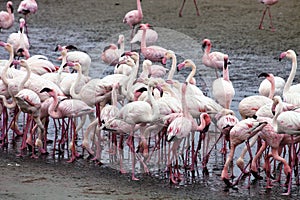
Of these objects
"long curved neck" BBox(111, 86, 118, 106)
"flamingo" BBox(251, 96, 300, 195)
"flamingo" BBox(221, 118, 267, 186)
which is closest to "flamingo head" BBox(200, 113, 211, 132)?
"flamingo" BBox(221, 118, 267, 186)

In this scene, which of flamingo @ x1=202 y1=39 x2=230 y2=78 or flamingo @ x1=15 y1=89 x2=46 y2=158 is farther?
flamingo @ x1=202 y1=39 x2=230 y2=78

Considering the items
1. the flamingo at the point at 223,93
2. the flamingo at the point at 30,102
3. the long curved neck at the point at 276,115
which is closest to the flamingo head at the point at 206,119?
the long curved neck at the point at 276,115

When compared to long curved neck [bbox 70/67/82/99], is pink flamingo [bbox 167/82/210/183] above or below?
below

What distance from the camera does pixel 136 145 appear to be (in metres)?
8.58

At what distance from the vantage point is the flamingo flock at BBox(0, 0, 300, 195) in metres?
7.29

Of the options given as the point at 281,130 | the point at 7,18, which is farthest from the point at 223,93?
the point at 7,18

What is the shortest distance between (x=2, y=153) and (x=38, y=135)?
0.47 metres

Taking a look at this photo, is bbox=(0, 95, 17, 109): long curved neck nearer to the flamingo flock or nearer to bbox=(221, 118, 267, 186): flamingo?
the flamingo flock

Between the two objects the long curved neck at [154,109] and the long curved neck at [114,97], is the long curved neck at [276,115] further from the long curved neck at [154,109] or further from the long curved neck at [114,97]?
the long curved neck at [114,97]

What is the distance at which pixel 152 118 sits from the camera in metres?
7.68

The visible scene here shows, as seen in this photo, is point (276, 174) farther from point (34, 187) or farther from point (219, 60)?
point (219, 60)

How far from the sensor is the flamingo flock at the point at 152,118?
7289mm

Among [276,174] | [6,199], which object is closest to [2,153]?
[6,199]

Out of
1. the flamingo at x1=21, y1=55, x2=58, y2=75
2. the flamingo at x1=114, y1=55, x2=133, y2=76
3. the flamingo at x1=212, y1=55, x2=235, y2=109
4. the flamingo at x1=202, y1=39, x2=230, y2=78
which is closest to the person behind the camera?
the flamingo at x1=212, y1=55, x2=235, y2=109
